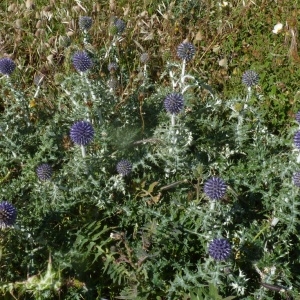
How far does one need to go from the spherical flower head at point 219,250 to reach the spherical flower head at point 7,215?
2.84 feet

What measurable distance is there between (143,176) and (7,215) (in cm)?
78

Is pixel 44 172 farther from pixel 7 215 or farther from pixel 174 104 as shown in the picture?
pixel 174 104

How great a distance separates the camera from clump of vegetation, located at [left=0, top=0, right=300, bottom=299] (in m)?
2.13

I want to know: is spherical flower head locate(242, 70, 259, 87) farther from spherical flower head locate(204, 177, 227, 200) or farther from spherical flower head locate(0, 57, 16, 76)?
spherical flower head locate(0, 57, 16, 76)

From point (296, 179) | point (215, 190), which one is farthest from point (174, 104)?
point (296, 179)

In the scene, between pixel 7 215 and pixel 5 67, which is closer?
pixel 7 215

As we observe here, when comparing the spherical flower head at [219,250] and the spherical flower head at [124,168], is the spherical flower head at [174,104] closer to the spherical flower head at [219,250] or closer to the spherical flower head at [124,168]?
the spherical flower head at [124,168]

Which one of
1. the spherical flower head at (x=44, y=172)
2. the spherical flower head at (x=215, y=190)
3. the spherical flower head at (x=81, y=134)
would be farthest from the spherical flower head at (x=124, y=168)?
the spherical flower head at (x=215, y=190)

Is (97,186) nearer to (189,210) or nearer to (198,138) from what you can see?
(189,210)

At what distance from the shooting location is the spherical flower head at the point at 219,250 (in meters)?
1.97

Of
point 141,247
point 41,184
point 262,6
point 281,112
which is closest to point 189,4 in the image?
point 262,6

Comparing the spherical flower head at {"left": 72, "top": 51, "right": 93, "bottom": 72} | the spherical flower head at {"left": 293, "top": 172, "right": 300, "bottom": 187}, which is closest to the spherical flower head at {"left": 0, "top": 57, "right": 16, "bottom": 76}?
the spherical flower head at {"left": 72, "top": 51, "right": 93, "bottom": 72}

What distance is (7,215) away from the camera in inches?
82.4

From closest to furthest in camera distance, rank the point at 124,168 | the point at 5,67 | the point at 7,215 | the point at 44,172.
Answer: the point at 7,215, the point at 44,172, the point at 124,168, the point at 5,67
